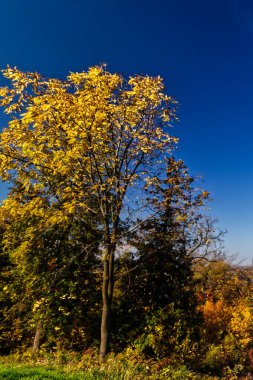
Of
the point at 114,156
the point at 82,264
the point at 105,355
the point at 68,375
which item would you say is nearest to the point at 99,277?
the point at 82,264

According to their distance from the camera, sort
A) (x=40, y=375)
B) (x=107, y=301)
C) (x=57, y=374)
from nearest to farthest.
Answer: (x=40, y=375) < (x=57, y=374) < (x=107, y=301)

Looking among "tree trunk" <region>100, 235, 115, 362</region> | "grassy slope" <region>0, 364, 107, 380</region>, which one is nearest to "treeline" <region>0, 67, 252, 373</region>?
"tree trunk" <region>100, 235, 115, 362</region>

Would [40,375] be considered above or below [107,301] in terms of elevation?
below

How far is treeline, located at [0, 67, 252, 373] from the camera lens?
10859 mm

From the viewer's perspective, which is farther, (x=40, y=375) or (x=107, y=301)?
(x=107, y=301)

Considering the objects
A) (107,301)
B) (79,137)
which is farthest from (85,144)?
(107,301)

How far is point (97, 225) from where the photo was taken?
44.3ft

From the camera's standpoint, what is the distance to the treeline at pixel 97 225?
1086cm

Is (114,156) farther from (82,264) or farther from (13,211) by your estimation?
(82,264)

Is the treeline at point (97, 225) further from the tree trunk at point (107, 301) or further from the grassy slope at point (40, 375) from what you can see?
the grassy slope at point (40, 375)

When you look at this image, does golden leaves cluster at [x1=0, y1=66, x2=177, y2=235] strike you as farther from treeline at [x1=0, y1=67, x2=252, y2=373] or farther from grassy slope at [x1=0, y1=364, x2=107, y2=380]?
grassy slope at [x1=0, y1=364, x2=107, y2=380]

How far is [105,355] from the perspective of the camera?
11836mm

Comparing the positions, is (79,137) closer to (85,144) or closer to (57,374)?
(85,144)

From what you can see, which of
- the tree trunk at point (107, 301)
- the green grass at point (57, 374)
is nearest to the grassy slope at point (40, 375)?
the green grass at point (57, 374)
